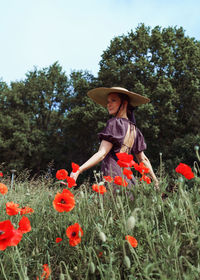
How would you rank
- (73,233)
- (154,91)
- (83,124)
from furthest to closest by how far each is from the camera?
(83,124) → (154,91) → (73,233)

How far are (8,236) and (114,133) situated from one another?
1.75 meters

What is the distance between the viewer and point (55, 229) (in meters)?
2.02

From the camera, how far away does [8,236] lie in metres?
1.30

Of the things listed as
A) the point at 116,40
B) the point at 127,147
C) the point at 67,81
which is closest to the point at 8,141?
the point at 67,81

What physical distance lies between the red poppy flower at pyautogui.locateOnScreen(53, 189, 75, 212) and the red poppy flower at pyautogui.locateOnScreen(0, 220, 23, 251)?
1.13 ft

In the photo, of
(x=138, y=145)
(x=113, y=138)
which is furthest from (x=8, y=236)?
(x=138, y=145)

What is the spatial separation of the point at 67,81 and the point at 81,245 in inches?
1059

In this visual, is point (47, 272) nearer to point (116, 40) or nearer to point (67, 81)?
point (116, 40)

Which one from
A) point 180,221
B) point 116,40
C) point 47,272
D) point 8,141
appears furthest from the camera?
point 8,141

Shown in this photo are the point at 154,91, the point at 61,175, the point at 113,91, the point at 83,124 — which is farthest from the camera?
the point at 83,124

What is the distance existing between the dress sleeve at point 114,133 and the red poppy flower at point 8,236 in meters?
1.64

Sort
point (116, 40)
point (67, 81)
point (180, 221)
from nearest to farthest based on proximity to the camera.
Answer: point (180, 221)
point (116, 40)
point (67, 81)

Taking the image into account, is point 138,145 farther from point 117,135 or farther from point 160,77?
point 160,77

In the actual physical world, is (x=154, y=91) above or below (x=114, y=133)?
above
